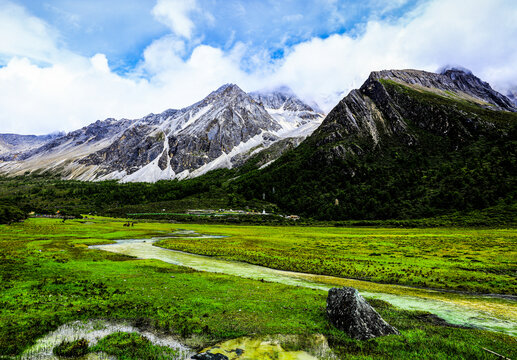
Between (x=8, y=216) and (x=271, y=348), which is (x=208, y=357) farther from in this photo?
(x=8, y=216)

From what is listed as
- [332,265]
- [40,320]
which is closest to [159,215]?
[332,265]

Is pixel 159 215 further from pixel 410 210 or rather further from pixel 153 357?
pixel 153 357

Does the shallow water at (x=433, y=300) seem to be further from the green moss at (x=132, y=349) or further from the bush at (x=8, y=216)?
the bush at (x=8, y=216)

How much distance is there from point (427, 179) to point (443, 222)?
62956 millimetres

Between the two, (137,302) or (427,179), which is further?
(427,179)

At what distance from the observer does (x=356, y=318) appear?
54.7 feet

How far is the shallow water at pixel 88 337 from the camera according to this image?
13094mm

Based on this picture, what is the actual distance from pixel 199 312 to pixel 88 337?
7053 millimetres

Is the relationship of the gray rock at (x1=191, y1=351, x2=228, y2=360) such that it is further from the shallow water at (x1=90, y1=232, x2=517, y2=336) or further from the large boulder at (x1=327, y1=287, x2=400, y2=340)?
the shallow water at (x1=90, y1=232, x2=517, y2=336)

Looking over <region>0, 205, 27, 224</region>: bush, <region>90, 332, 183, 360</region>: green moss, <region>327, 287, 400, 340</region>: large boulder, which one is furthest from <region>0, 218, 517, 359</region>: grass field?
<region>0, 205, 27, 224</region>: bush

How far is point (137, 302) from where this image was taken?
69.0 ft

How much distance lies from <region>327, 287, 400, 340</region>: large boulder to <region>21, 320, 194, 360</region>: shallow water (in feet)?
31.9

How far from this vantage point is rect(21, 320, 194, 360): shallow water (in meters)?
13.1

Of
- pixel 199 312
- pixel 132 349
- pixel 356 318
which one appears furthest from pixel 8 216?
pixel 356 318
